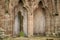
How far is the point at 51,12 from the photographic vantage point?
10648 mm

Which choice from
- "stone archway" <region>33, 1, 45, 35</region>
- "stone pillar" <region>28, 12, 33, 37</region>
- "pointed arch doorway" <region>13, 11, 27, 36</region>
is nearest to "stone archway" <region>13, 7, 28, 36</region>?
"pointed arch doorway" <region>13, 11, 27, 36</region>

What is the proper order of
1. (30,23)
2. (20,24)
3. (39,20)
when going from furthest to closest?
1. (39,20)
2. (20,24)
3. (30,23)

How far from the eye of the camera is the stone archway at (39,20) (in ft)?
36.1

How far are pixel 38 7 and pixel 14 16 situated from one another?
5.77 ft

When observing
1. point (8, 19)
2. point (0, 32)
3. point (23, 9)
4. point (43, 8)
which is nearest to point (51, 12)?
point (43, 8)

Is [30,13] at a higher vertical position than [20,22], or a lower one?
higher

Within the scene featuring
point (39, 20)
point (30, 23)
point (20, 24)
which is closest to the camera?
point (30, 23)

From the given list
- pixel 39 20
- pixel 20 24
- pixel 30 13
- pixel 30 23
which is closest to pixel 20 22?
pixel 20 24

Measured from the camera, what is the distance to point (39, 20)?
36.3 ft

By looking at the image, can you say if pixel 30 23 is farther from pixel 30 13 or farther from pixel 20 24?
pixel 20 24

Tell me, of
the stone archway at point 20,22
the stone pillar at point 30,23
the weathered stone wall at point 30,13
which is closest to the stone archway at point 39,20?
the weathered stone wall at point 30,13

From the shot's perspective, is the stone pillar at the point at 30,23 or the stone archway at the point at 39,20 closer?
the stone pillar at the point at 30,23

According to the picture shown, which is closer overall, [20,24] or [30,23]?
[30,23]

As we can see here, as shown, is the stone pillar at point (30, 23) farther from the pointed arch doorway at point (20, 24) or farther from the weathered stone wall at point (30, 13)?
the pointed arch doorway at point (20, 24)
